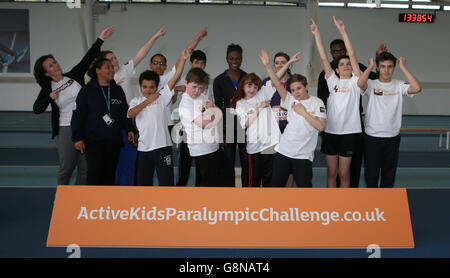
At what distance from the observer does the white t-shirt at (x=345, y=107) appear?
482 cm

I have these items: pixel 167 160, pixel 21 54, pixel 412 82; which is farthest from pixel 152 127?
pixel 21 54

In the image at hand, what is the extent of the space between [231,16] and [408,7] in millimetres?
6934

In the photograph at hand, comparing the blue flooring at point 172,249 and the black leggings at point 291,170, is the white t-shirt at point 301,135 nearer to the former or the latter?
the black leggings at point 291,170

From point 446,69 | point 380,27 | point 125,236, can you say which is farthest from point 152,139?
point 446,69

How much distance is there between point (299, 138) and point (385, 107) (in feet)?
3.54

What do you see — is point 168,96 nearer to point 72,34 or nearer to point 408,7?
point 72,34

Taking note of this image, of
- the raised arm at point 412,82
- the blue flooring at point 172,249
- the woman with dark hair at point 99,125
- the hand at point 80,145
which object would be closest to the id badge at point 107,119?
the woman with dark hair at point 99,125

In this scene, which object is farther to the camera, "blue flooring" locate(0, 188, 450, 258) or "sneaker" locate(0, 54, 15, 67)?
"sneaker" locate(0, 54, 15, 67)

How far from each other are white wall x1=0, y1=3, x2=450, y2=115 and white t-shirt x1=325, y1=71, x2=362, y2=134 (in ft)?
40.3

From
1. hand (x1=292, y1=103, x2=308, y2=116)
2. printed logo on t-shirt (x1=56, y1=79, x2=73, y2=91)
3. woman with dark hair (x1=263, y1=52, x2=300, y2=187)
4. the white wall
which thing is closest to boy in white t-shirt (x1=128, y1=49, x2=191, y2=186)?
printed logo on t-shirt (x1=56, y1=79, x2=73, y2=91)

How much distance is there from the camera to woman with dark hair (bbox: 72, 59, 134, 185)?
454 centimetres

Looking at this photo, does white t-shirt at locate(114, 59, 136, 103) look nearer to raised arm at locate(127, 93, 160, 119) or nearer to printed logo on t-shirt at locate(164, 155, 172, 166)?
raised arm at locate(127, 93, 160, 119)

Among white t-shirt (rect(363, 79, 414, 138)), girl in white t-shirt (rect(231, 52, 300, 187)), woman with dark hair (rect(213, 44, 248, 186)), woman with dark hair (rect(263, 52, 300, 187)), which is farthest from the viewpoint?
woman with dark hair (rect(213, 44, 248, 186))

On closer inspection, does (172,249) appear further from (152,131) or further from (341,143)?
(341,143)
